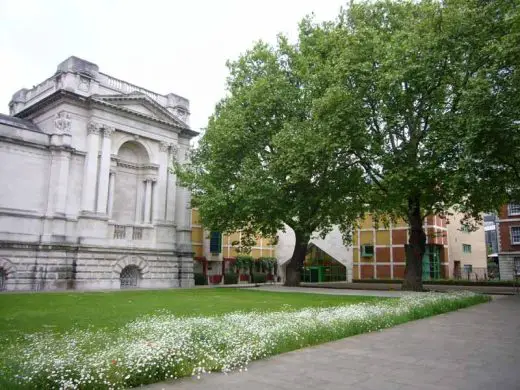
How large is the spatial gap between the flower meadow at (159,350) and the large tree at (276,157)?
15.7 meters

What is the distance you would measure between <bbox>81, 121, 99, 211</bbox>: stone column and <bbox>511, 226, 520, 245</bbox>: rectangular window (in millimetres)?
47788

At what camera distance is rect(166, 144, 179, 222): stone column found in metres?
39.0

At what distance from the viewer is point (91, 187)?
3347 cm

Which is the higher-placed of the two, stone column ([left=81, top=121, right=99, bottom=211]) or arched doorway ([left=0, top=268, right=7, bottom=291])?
stone column ([left=81, top=121, right=99, bottom=211])

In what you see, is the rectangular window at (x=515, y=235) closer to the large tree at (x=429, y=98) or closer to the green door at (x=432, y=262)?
the green door at (x=432, y=262)

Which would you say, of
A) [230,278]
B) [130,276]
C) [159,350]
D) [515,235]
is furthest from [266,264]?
[159,350]

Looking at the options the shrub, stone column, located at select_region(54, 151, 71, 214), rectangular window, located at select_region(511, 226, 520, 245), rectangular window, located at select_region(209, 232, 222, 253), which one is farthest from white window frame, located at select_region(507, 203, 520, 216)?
stone column, located at select_region(54, 151, 71, 214)

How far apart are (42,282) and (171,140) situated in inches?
641

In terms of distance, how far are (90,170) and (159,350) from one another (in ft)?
95.0

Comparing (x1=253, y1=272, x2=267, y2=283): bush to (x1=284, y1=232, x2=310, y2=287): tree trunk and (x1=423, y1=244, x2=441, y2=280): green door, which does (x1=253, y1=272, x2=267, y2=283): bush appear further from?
(x1=423, y1=244, x2=441, y2=280): green door

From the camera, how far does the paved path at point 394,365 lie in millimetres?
6879

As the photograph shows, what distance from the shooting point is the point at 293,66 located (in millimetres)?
33094

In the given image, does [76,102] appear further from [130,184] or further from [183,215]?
[183,215]

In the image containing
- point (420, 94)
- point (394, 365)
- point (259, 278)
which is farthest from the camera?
point (259, 278)
